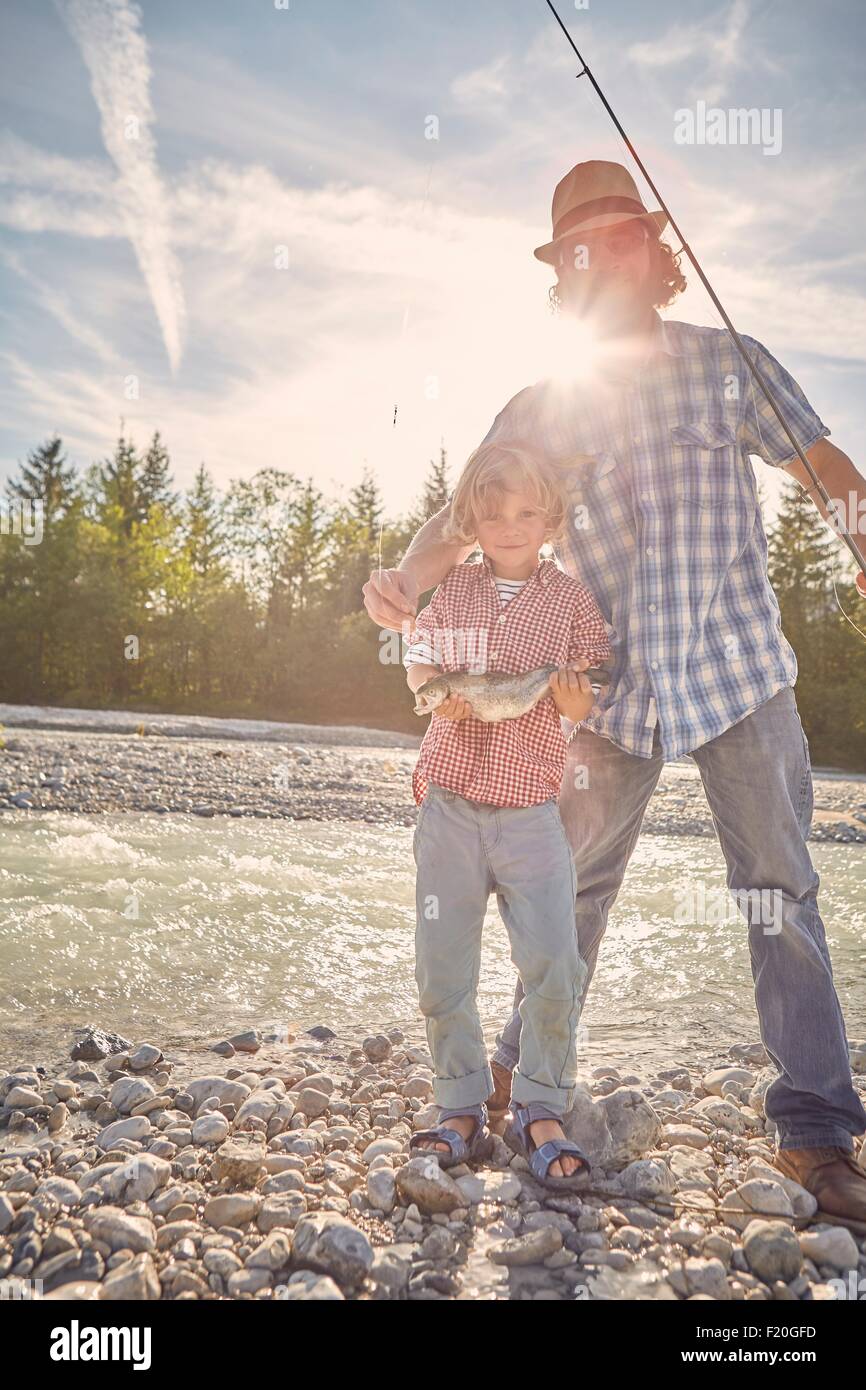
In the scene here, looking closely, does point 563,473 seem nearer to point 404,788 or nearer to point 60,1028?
point 60,1028

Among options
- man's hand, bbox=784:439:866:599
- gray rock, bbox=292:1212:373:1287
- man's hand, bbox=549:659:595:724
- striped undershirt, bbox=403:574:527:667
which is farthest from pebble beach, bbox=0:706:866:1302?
man's hand, bbox=784:439:866:599

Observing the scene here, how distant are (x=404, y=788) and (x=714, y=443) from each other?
1113 centimetres

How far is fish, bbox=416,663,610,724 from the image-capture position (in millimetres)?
2572

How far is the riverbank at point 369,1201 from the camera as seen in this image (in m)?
1.99

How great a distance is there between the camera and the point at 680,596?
273 centimetres

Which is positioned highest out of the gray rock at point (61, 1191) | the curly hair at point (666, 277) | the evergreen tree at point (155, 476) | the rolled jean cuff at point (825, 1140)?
the evergreen tree at point (155, 476)

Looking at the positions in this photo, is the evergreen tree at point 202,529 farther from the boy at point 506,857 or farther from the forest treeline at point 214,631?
the boy at point 506,857

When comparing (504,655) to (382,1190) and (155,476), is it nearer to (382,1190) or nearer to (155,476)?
(382,1190)

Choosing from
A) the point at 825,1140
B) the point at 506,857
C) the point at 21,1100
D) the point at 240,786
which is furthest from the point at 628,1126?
the point at 240,786

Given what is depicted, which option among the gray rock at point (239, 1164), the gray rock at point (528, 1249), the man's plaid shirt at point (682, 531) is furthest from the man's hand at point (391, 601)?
the gray rock at point (528, 1249)

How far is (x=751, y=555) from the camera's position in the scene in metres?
2.79

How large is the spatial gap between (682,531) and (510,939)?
129 centimetres

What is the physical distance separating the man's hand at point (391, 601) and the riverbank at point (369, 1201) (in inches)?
58.1
